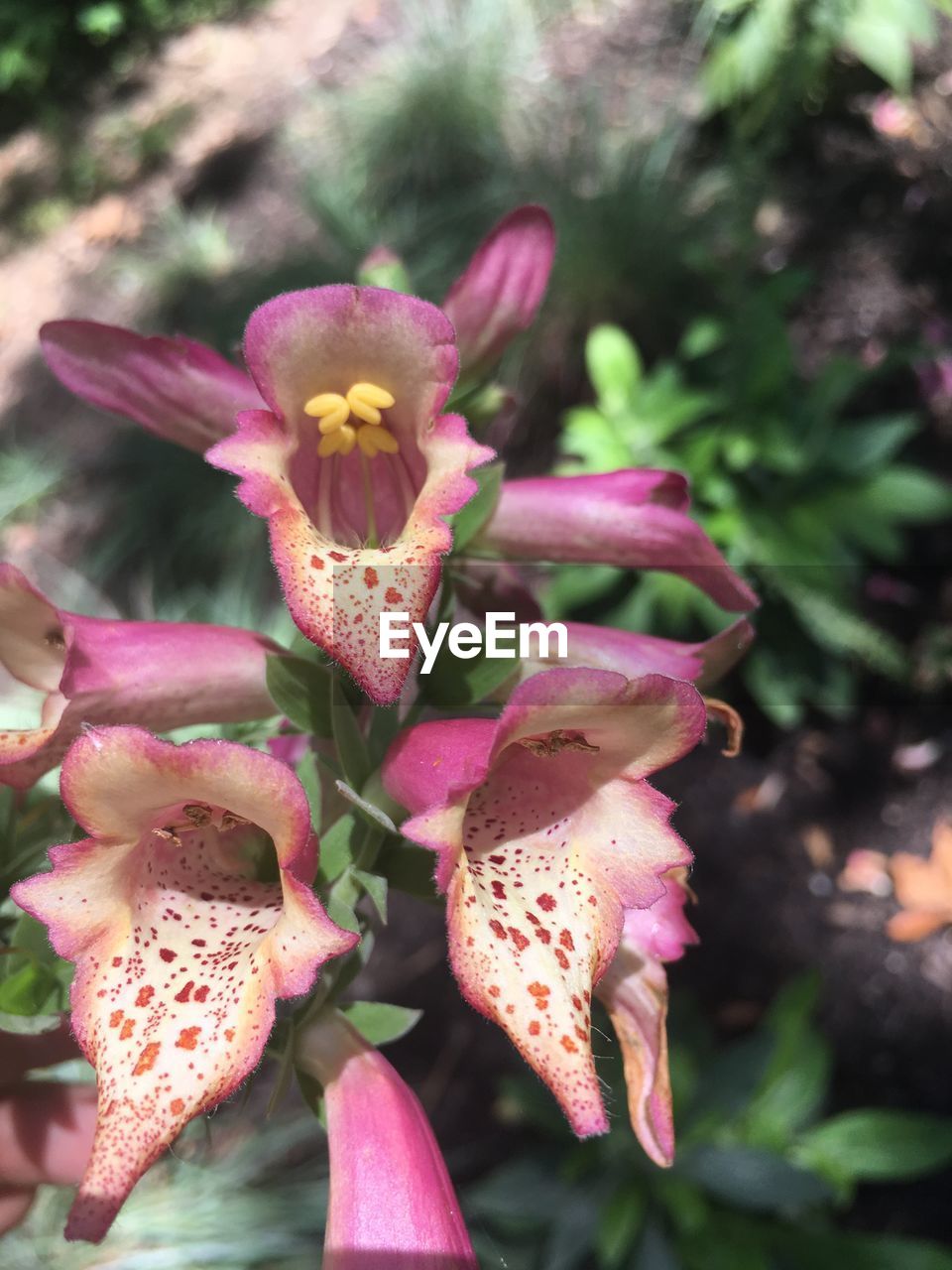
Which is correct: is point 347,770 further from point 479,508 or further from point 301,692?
point 479,508

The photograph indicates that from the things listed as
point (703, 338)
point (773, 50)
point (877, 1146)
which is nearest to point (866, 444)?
point (703, 338)

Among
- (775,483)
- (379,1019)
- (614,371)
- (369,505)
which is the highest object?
(369,505)

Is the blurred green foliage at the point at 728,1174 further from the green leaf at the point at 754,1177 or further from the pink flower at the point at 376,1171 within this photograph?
the pink flower at the point at 376,1171

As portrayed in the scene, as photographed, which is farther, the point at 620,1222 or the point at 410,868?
the point at 620,1222

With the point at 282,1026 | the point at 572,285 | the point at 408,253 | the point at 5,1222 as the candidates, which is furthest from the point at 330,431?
the point at 408,253

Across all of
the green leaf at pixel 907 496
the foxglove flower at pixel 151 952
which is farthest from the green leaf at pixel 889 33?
the foxglove flower at pixel 151 952
